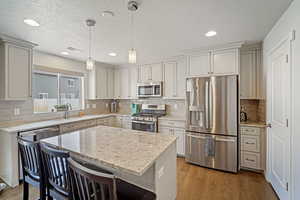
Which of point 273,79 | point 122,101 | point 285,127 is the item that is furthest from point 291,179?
point 122,101

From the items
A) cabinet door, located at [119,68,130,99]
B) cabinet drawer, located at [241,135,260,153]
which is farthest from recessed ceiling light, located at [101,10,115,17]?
cabinet drawer, located at [241,135,260,153]

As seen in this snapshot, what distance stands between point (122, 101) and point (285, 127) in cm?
434

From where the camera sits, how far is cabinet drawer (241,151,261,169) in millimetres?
2788

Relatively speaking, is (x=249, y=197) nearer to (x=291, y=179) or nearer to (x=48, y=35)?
(x=291, y=179)

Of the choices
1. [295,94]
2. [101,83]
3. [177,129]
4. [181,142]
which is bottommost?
[181,142]

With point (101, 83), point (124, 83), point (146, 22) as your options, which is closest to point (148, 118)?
point (124, 83)

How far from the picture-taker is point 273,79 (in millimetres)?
2314

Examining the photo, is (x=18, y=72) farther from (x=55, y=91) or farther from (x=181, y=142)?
(x=181, y=142)

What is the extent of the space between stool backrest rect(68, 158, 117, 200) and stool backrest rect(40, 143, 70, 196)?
0.18 m

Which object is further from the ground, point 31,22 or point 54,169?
point 31,22

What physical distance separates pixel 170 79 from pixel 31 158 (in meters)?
3.28

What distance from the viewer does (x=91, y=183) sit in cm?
98

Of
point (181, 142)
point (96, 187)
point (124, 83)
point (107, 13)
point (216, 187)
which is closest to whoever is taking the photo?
point (96, 187)

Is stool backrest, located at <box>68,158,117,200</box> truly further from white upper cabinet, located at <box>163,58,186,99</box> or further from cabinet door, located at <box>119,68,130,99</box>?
cabinet door, located at <box>119,68,130,99</box>
